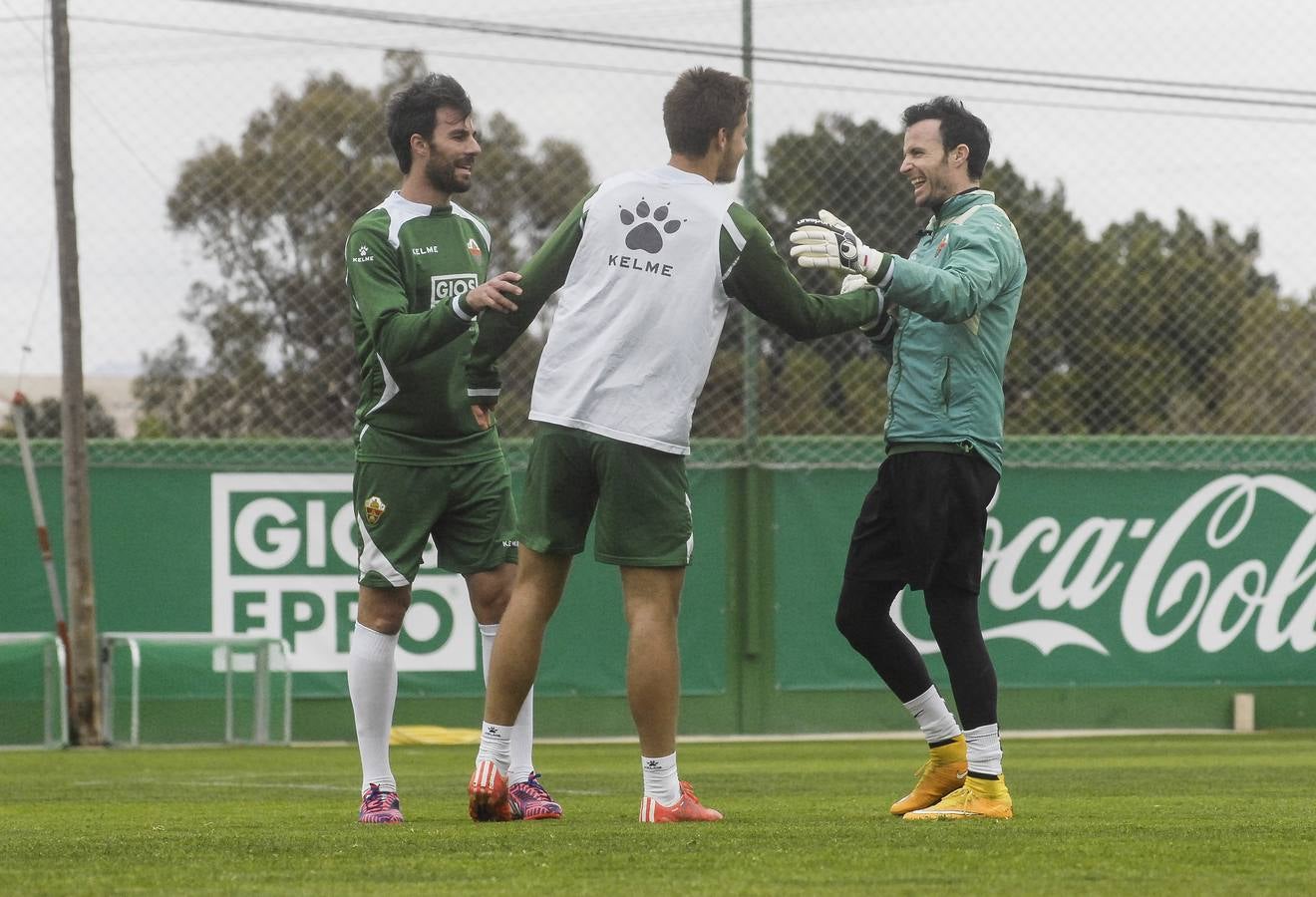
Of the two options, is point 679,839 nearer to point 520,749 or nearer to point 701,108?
point 520,749

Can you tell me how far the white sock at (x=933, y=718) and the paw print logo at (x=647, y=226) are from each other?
1.46 m

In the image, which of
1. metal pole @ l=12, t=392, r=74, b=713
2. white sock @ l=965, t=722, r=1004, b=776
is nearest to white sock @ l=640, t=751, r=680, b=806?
white sock @ l=965, t=722, r=1004, b=776

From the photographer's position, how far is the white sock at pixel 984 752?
15.8 feet

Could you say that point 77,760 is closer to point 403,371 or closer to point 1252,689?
point 403,371

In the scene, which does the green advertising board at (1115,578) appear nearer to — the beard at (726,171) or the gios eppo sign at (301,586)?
the gios eppo sign at (301,586)

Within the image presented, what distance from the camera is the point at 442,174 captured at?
527 centimetres

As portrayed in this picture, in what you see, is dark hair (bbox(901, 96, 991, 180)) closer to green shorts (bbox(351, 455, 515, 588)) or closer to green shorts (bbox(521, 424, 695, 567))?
green shorts (bbox(521, 424, 695, 567))

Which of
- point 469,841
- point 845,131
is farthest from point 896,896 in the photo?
point 845,131

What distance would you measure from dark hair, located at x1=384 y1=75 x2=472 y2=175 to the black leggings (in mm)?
1709

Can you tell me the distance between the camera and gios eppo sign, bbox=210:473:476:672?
11773 millimetres

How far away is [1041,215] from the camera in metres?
16.1

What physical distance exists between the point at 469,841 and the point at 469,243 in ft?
6.14

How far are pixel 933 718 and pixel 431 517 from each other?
1.46 m

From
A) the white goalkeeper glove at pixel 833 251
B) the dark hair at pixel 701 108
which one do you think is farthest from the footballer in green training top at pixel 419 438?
the white goalkeeper glove at pixel 833 251
